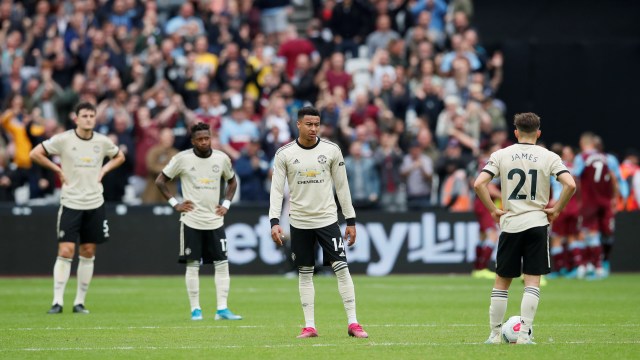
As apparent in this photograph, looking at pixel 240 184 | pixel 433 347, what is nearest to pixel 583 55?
pixel 240 184

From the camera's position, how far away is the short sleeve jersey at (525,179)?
12.2 metres

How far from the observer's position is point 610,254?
88.0 ft

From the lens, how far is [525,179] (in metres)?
12.2

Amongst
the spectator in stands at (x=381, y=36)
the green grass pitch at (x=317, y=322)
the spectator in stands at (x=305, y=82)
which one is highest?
the spectator in stands at (x=381, y=36)

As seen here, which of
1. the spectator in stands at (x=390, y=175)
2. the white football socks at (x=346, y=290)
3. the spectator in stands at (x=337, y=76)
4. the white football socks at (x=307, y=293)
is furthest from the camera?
the spectator in stands at (x=337, y=76)

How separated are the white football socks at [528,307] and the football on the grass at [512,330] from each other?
0.07 m

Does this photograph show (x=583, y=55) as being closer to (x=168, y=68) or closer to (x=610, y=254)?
(x=610, y=254)

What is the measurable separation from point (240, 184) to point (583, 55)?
931cm

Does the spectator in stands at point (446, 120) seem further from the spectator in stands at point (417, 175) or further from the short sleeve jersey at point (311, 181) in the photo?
the short sleeve jersey at point (311, 181)

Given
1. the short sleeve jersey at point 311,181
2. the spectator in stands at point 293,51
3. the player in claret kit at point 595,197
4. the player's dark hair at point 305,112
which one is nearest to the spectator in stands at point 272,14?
the spectator in stands at point 293,51

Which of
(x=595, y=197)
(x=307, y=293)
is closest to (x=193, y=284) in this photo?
(x=307, y=293)

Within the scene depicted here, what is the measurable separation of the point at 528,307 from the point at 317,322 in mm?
4096

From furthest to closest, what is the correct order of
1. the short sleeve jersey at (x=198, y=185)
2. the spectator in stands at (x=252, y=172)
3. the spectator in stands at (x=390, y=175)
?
1. the spectator in stands at (x=390, y=175)
2. the spectator in stands at (x=252, y=172)
3. the short sleeve jersey at (x=198, y=185)

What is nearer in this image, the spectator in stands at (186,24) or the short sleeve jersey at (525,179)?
the short sleeve jersey at (525,179)
